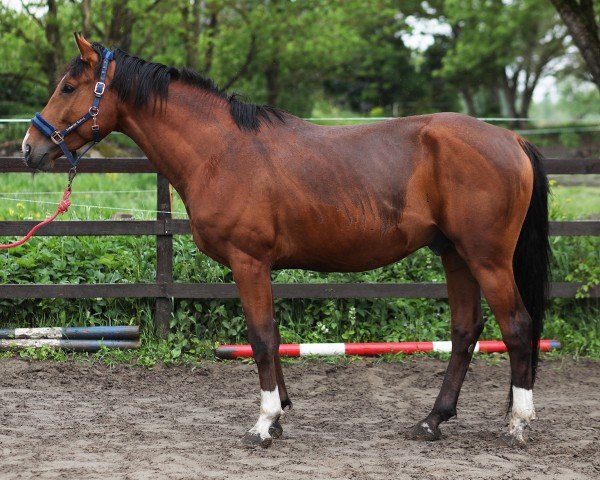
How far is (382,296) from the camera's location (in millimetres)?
6711

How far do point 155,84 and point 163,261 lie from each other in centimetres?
230

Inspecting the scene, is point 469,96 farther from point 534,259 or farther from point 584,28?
point 534,259

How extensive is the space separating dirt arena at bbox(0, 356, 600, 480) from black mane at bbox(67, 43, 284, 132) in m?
1.87

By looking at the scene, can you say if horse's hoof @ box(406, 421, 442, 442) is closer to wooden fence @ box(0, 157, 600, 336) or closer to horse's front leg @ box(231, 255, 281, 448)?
horse's front leg @ box(231, 255, 281, 448)

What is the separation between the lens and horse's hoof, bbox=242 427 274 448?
14.4 feet

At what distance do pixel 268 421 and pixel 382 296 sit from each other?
245cm

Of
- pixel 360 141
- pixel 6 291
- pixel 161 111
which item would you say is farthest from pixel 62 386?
pixel 360 141

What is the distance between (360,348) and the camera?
6.46 meters

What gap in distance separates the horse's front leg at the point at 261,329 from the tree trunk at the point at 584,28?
585 centimetres

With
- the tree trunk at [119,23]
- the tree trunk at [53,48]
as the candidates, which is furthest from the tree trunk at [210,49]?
the tree trunk at [53,48]

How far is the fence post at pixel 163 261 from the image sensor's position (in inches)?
261

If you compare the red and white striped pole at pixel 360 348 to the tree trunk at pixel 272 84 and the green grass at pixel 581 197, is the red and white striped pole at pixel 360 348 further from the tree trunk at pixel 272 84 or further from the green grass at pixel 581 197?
the tree trunk at pixel 272 84

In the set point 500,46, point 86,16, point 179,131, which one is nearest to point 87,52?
point 179,131

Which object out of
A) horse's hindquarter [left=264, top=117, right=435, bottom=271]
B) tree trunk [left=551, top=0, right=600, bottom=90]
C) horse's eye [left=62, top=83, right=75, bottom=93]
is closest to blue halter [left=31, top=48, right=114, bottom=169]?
horse's eye [left=62, top=83, right=75, bottom=93]
